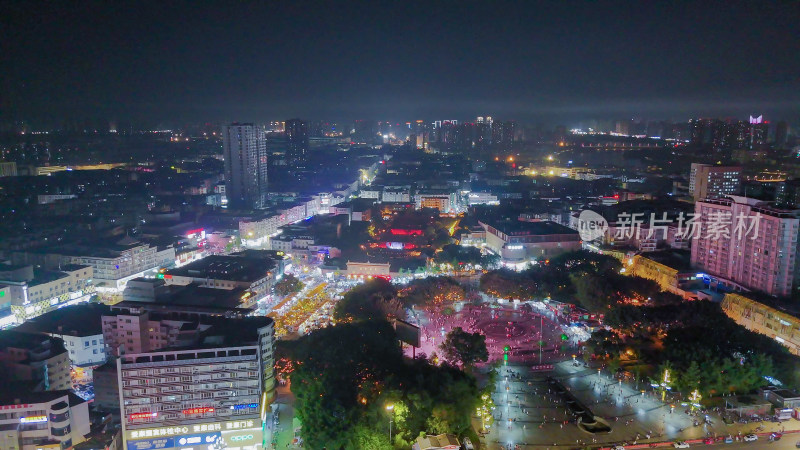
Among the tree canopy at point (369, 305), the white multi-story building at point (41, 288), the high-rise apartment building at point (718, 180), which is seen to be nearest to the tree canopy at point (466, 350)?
the tree canopy at point (369, 305)

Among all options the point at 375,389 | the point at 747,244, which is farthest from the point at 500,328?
the point at 747,244

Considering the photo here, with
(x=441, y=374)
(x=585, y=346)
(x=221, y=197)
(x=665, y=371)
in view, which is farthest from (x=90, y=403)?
(x=221, y=197)

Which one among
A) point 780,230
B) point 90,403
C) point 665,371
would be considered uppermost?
point 780,230

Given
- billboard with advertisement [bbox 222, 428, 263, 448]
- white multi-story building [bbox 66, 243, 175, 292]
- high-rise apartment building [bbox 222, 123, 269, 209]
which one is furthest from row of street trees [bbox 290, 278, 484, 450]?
high-rise apartment building [bbox 222, 123, 269, 209]

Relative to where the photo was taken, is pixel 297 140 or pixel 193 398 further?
pixel 297 140

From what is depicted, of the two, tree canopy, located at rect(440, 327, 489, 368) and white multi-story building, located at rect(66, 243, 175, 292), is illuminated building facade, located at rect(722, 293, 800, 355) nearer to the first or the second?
tree canopy, located at rect(440, 327, 489, 368)

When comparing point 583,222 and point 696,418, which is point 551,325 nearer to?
point 696,418

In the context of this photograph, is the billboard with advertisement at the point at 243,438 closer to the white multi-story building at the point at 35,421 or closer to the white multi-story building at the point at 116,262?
the white multi-story building at the point at 35,421

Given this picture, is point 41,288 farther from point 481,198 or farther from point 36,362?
point 481,198
